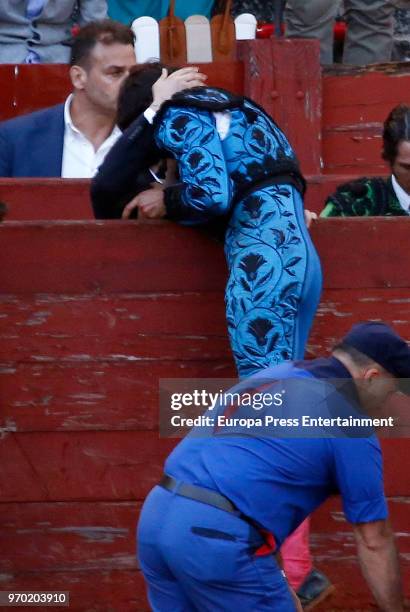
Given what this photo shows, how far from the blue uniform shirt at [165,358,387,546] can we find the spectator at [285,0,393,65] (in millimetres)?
3886

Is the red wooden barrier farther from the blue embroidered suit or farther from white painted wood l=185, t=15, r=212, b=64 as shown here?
white painted wood l=185, t=15, r=212, b=64

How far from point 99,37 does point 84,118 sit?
12.9 inches

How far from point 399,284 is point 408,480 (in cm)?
66

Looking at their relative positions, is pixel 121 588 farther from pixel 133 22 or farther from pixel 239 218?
pixel 133 22

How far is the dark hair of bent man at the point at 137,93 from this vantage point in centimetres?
473

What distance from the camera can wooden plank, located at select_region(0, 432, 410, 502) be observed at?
500cm

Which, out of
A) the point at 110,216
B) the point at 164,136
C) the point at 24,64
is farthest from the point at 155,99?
the point at 24,64

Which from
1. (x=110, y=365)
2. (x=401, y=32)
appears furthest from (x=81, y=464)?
(x=401, y=32)

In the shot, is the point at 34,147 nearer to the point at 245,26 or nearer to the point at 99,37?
the point at 99,37

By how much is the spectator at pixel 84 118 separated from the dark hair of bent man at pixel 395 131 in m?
1.16

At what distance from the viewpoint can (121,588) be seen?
16.5 ft

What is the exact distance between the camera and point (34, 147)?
5.88m

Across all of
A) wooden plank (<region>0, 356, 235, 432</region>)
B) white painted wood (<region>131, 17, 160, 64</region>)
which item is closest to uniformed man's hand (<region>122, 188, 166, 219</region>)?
wooden plank (<region>0, 356, 235, 432</region>)

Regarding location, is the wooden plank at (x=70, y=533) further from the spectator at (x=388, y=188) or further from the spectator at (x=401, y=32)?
the spectator at (x=401, y=32)
